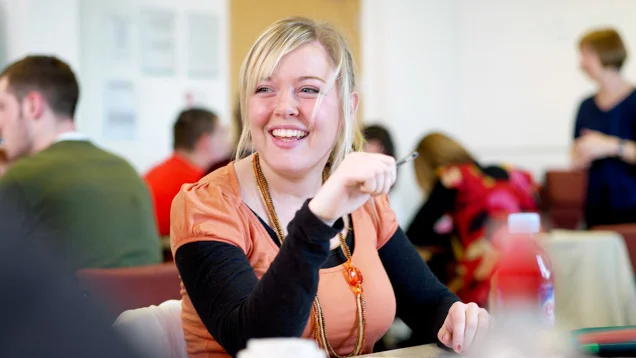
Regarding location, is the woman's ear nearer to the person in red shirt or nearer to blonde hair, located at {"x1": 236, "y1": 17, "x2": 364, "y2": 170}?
blonde hair, located at {"x1": 236, "y1": 17, "x2": 364, "y2": 170}

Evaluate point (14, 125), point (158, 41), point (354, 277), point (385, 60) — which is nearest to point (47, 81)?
point (14, 125)

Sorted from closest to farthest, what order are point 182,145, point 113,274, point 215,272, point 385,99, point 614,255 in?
1. point 215,272
2. point 113,274
3. point 614,255
4. point 182,145
5. point 385,99

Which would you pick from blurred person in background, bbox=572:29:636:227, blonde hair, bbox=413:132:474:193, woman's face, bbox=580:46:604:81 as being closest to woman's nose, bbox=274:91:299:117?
blonde hair, bbox=413:132:474:193

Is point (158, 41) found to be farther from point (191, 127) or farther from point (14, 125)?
point (14, 125)

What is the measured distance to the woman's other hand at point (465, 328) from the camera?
4.23 ft

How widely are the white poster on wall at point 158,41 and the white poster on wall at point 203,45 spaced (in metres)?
0.12

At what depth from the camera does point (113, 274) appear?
1836mm

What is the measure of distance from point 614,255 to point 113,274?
7.05 ft

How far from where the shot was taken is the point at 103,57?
5.12 m

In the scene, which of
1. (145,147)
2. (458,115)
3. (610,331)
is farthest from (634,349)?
(458,115)

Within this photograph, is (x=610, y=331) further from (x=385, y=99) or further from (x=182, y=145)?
(x=385, y=99)

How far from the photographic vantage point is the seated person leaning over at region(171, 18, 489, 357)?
1153 mm

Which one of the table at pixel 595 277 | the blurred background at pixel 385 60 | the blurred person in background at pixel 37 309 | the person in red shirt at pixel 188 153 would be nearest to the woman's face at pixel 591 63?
the table at pixel 595 277

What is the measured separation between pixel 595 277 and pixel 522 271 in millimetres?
2123
